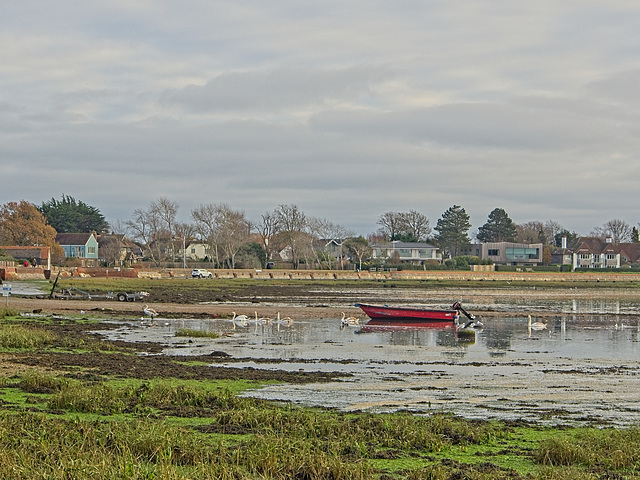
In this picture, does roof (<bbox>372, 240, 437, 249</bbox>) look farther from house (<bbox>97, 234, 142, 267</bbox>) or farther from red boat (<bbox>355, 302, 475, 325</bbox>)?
red boat (<bbox>355, 302, 475, 325</bbox>)

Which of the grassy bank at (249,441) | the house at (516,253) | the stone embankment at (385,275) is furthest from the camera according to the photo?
the house at (516,253)

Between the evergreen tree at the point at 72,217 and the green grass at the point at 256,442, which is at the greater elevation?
the evergreen tree at the point at 72,217

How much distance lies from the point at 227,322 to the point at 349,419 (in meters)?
29.8

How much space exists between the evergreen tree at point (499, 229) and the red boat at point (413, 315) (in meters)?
150

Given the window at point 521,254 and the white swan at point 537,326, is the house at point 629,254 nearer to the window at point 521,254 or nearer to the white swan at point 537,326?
the window at point 521,254

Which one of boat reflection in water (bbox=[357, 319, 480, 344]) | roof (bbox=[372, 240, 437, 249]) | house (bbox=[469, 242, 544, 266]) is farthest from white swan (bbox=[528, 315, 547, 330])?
house (bbox=[469, 242, 544, 266])

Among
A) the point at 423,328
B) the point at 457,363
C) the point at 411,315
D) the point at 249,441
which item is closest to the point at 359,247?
the point at 411,315

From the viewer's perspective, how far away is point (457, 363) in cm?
2917

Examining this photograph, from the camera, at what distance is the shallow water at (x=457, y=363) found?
19.1 meters

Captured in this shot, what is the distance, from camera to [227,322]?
4478 centimetres

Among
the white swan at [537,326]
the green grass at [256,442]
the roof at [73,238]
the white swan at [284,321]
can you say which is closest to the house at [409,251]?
the roof at [73,238]

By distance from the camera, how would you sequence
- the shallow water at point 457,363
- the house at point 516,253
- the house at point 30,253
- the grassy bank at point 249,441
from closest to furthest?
the grassy bank at point 249,441, the shallow water at point 457,363, the house at point 30,253, the house at point 516,253

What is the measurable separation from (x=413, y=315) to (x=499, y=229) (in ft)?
501

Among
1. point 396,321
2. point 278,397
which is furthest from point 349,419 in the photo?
point 396,321
